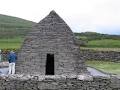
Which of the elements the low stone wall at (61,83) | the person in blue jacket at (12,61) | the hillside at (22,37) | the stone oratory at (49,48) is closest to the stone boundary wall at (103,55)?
the hillside at (22,37)

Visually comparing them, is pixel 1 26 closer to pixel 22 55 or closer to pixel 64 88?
pixel 22 55

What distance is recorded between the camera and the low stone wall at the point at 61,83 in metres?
12.6

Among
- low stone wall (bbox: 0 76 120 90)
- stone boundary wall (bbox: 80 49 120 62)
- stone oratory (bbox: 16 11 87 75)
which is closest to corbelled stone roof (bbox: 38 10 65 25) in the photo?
stone oratory (bbox: 16 11 87 75)

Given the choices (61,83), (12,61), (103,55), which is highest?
(103,55)

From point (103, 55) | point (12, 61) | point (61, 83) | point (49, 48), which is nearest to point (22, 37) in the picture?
point (103, 55)

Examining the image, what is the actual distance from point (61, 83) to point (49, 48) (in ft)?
41.6

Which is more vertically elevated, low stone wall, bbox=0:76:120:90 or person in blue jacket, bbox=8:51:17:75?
person in blue jacket, bbox=8:51:17:75

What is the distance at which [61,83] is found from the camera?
→ 496 inches

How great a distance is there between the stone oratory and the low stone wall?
11.6 meters

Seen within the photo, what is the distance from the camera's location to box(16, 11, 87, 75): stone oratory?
24.6 m

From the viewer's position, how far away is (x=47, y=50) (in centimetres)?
2523

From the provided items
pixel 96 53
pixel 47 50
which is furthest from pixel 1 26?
pixel 47 50

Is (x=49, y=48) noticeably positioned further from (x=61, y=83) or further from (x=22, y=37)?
(x=22, y=37)

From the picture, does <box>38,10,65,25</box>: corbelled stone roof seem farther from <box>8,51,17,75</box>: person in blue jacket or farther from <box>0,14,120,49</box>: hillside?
<box>0,14,120,49</box>: hillside
